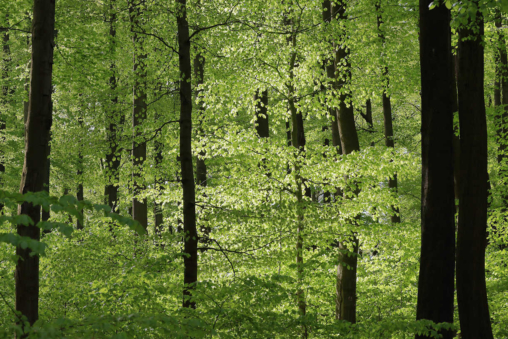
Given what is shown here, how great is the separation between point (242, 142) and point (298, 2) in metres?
3.10

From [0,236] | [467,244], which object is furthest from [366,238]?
[0,236]

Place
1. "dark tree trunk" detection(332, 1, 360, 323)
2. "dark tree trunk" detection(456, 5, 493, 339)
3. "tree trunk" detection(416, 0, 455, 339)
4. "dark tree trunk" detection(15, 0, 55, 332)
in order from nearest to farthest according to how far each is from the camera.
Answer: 1. "tree trunk" detection(416, 0, 455, 339)
2. "dark tree trunk" detection(15, 0, 55, 332)
3. "dark tree trunk" detection(456, 5, 493, 339)
4. "dark tree trunk" detection(332, 1, 360, 323)

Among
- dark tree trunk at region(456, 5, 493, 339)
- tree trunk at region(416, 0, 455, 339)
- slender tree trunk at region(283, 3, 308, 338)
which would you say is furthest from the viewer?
slender tree trunk at region(283, 3, 308, 338)

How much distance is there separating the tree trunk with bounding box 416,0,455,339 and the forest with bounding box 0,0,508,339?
0.02m

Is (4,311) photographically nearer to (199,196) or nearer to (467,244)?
(199,196)

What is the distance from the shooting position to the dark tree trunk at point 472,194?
621cm

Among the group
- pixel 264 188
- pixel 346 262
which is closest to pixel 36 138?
pixel 264 188

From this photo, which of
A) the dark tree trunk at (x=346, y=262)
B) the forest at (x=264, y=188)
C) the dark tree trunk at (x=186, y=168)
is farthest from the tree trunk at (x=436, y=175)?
the dark tree trunk at (x=186, y=168)

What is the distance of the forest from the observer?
5.18 m

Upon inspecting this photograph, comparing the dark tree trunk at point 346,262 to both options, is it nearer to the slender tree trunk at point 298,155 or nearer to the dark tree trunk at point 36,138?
the slender tree trunk at point 298,155

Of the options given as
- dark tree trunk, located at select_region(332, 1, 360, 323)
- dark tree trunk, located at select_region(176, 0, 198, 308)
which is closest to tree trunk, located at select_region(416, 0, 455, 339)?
dark tree trunk, located at select_region(332, 1, 360, 323)

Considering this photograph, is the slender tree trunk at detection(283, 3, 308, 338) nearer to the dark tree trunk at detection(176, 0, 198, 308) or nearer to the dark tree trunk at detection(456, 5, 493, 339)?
the dark tree trunk at detection(176, 0, 198, 308)

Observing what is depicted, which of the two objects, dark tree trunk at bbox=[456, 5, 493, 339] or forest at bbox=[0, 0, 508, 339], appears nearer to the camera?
forest at bbox=[0, 0, 508, 339]

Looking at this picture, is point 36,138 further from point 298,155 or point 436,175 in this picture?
point 436,175
